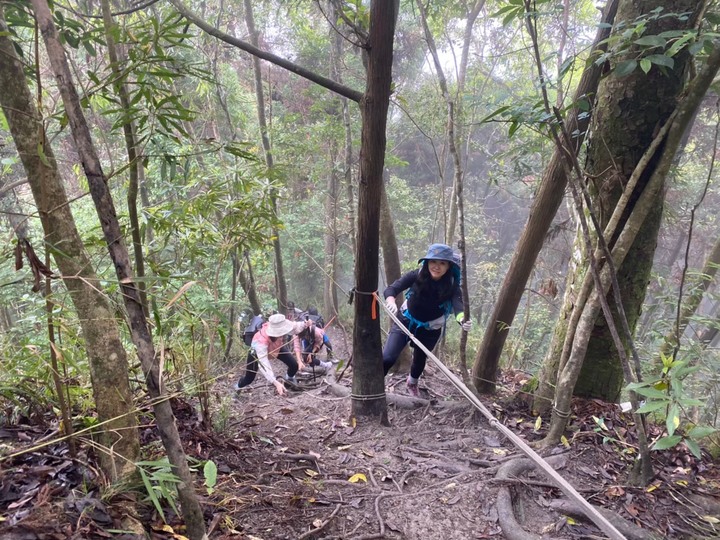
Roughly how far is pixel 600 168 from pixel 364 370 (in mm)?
2570

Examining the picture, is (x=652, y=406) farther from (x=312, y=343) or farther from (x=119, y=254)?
(x=312, y=343)

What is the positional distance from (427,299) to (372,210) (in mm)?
1395

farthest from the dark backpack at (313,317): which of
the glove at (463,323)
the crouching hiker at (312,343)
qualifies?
the glove at (463,323)

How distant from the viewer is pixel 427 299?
168 inches

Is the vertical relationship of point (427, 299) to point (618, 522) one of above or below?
above

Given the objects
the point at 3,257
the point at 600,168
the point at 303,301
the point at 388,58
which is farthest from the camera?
the point at 303,301

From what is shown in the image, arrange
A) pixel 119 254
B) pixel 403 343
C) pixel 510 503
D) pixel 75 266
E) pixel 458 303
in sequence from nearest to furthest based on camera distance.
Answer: pixel 119 254 → pixel 75 266 → pixel 510 503 → pixel 458 303 → pixel 403 343

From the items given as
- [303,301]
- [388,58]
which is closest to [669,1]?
[388,58]

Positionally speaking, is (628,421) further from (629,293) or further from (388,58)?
(388,58)

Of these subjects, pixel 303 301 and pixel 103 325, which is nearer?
pixel 103 325

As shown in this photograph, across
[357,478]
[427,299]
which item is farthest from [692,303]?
[357,478]

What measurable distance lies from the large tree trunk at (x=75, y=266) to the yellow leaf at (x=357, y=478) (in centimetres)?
157

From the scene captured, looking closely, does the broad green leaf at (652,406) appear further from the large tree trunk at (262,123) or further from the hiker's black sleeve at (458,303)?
the large tree trunk at (262,123)

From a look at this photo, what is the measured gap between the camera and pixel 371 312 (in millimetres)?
3570
